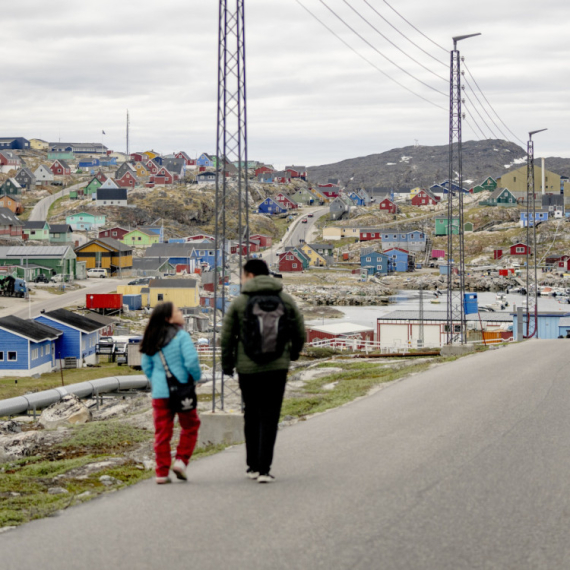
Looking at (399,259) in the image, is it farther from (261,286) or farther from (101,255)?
(261,286)

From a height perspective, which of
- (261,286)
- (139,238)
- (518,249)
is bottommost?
(261,286)

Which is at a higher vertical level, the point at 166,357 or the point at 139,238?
the point at 139,238

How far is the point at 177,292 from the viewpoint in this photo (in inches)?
2630

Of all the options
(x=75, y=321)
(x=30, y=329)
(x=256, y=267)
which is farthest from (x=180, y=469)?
(x=75, y=321)

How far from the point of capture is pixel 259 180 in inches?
7347

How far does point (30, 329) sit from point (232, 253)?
4679cm

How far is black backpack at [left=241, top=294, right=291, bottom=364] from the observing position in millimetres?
7023

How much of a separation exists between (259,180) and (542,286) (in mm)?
95884

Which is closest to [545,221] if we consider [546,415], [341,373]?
[341,373]

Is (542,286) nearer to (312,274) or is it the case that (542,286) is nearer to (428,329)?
(312,274)

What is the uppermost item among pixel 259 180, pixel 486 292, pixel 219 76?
pixel 259 180

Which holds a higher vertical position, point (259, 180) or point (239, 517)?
point (259, 180)

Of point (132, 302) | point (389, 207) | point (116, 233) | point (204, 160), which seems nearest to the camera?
point (132, 302)

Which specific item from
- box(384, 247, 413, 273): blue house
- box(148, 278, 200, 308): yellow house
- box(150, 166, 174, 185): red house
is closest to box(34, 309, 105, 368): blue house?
box(148, 278, 200, 308): yellow house
